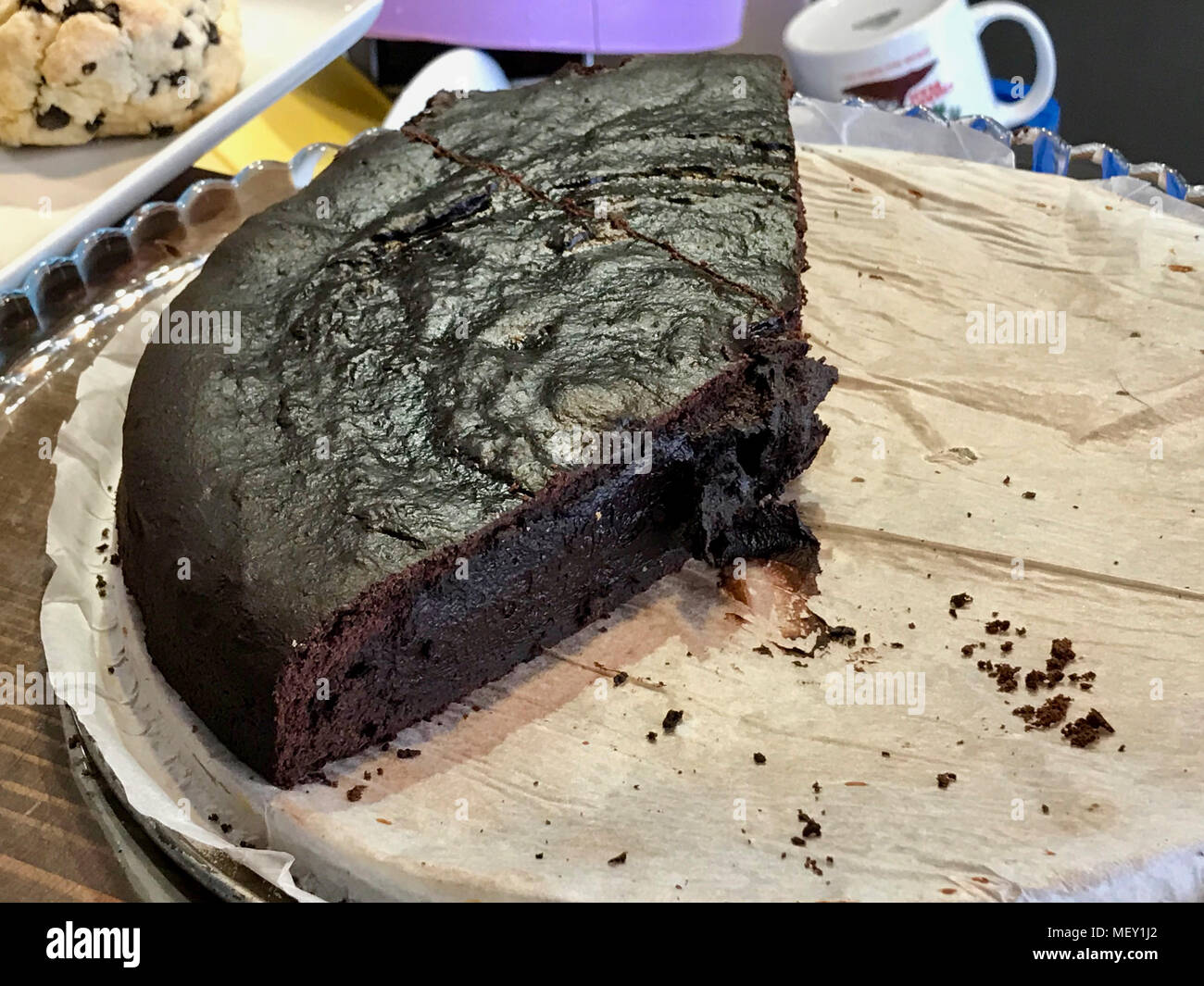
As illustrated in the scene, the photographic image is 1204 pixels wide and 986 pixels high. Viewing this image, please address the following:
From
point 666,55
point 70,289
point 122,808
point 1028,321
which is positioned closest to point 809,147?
point 666,55

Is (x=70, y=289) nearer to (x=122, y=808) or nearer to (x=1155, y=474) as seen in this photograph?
(x=122, y=808)

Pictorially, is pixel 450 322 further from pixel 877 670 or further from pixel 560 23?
pixel 560 23

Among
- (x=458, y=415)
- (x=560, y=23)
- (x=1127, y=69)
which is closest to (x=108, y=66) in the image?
(x=560, y=23)

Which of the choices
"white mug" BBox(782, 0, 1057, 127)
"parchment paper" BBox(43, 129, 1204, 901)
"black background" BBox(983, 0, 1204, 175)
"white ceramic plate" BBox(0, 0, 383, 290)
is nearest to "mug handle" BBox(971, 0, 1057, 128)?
"white mug" BBox(782, 0, 1057, 127)

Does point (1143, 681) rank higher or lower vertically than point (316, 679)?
lower
